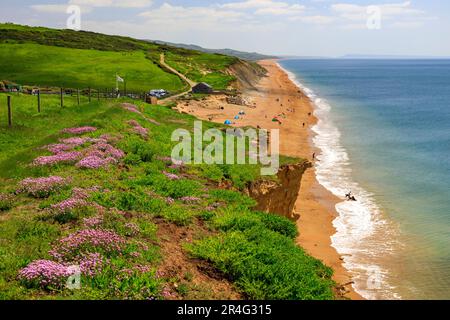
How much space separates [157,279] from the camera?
9.52 m

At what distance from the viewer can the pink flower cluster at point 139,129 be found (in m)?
23.7

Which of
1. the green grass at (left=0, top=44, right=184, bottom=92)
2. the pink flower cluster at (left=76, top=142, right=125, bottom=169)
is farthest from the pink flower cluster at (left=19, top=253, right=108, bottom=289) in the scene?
the green grass at (left=0, top=44, right=184, bottom=92)

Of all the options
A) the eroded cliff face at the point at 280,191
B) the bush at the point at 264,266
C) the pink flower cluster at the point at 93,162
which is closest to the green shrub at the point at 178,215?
the bush at the point at 264,266

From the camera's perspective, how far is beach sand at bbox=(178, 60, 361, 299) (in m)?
23.6

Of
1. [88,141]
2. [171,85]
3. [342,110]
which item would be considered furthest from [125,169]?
[342,110]

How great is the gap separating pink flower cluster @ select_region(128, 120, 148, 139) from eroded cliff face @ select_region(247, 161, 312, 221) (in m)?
7.32

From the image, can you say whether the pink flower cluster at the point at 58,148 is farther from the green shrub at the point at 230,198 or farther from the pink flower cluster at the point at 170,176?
the green shrub at the point at 230,198

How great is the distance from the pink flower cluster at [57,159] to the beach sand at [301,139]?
11924 mm

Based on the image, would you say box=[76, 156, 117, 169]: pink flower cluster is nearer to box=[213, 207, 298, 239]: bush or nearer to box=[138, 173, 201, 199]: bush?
box=[138, 173, 201, 199]: bush

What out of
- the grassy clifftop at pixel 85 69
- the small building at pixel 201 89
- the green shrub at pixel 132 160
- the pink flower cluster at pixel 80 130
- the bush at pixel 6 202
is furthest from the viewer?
the small building at pixel 201 89

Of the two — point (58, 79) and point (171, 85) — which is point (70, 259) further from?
point (171, 85)

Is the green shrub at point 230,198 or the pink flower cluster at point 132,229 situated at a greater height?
the pink flower cluster at point 132,229
